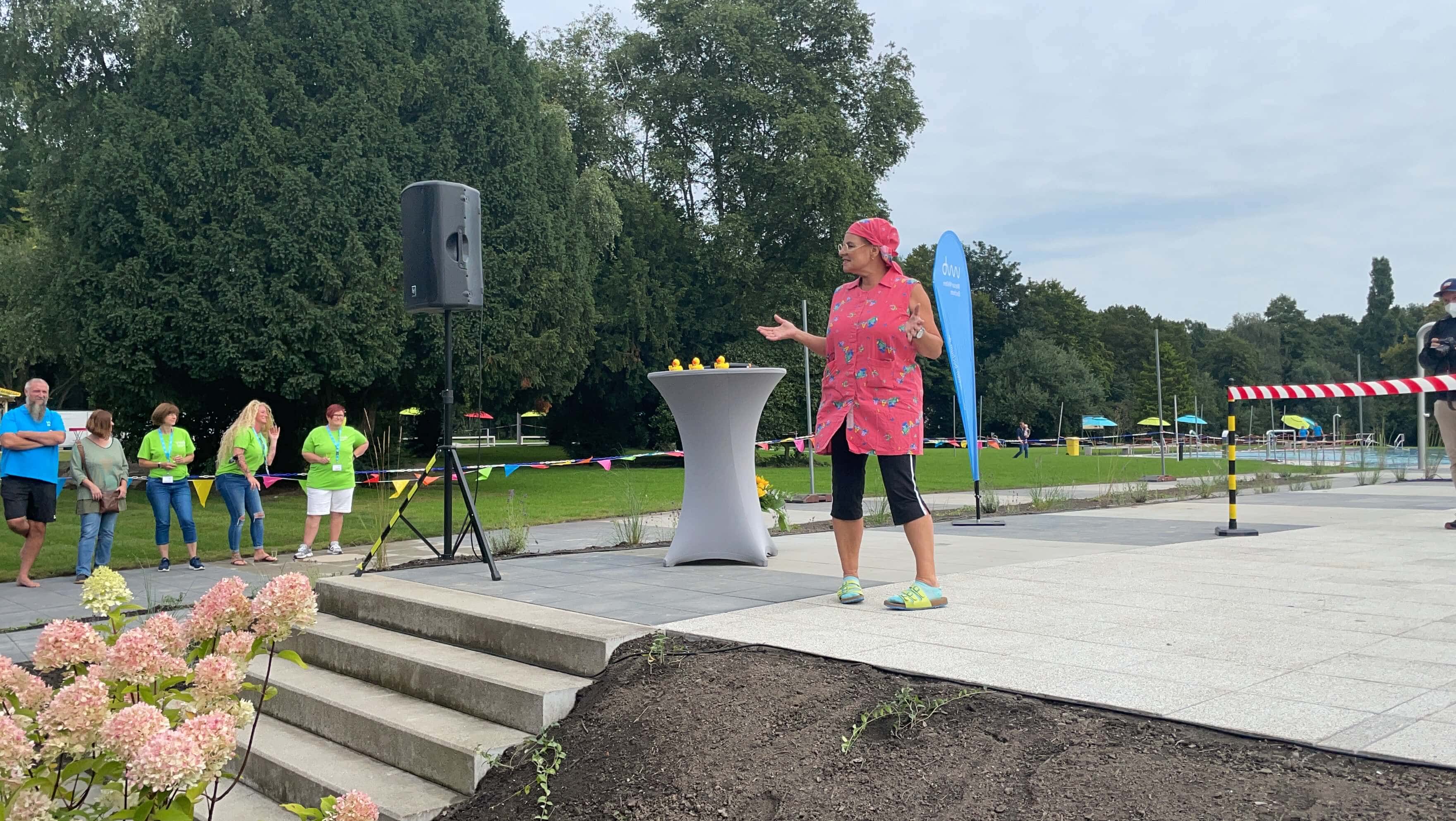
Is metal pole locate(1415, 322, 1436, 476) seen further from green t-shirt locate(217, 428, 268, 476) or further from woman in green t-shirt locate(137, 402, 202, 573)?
woman in green t-shirt locate(137, 402, 202, 573)

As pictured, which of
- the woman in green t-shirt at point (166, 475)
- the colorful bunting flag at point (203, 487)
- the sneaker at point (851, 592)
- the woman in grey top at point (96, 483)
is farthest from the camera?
the colorful bunting flag at point (203, 487)

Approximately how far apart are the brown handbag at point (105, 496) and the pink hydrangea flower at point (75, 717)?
26.8 ft

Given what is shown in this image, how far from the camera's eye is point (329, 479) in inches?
410

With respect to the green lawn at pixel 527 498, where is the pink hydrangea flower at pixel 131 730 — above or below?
above

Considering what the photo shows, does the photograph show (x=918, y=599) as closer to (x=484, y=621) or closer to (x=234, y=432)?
(x=484, y=621)

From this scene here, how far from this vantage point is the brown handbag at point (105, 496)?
29.7 ft

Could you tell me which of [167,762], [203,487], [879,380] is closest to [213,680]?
[167,762]

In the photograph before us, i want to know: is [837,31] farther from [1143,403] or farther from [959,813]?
[1143,403]

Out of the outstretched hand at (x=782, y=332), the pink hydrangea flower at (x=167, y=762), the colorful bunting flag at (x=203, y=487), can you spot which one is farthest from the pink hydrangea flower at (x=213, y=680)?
the colorful bunting flag at (x=203, y=487)

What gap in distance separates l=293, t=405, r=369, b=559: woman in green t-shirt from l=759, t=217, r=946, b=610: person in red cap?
669 centimetres

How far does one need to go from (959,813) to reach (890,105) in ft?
104

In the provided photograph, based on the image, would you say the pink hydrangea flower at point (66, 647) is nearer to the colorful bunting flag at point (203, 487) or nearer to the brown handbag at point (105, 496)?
the brown handbag at point (105, 496)

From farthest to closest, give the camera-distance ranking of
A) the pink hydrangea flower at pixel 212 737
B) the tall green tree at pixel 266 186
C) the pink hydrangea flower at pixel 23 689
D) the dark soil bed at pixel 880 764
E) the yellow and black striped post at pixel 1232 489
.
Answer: the tall green tree at pixel 266 186 < the yellow and black striped post at pixel 1232 489 < the dark soil bed at pixel 880 764 < the pink hydrangea flower at pixel 23 689 < the pink hydrangea flower at pixel 212 737

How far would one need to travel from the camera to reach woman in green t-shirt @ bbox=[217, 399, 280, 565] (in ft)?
32.6
